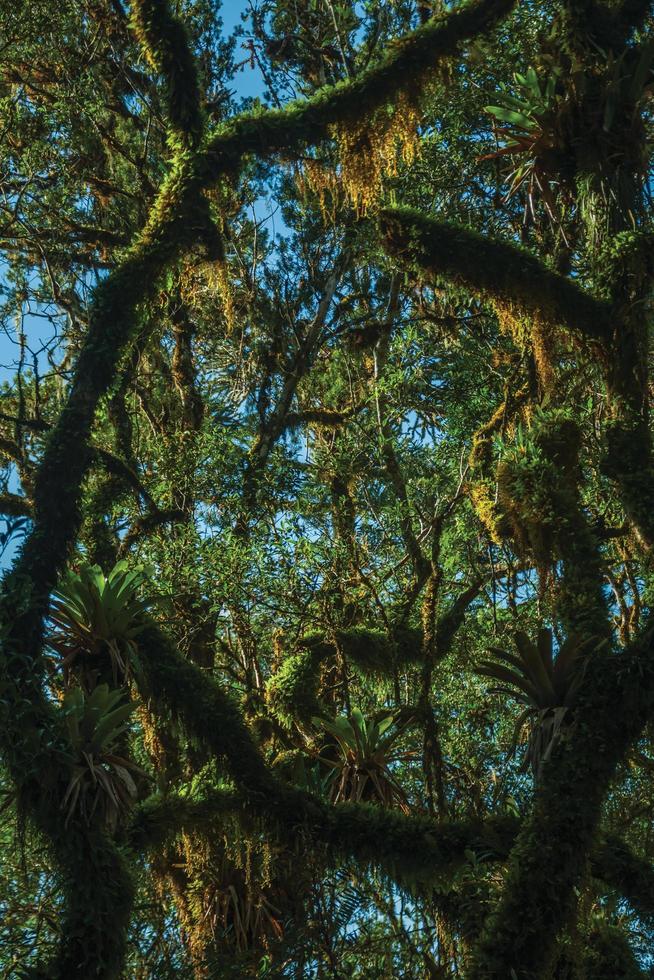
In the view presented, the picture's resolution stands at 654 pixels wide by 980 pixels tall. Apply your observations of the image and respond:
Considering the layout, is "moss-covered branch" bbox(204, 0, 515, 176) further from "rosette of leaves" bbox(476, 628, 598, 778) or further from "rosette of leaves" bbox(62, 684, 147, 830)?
"rosette of leaves" bbox(476, 628, 598, 778)

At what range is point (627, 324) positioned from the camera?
780 centimetres

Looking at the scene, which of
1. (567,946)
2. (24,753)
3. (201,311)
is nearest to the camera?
(24,753)

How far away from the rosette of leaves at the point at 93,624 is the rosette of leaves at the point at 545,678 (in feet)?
7.68

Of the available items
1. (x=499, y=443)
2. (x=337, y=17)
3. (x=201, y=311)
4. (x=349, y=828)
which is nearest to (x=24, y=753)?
(x=349, y=828)

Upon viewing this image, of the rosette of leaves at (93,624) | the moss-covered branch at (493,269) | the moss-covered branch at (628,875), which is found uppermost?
the moss-covered branch at (493,269)

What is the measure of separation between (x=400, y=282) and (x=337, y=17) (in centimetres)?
312

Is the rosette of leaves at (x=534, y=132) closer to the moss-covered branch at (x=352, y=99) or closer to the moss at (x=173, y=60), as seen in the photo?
the moss-covered branch at (x=352, y=99)

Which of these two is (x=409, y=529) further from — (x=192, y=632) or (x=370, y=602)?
(x=192, y=632)

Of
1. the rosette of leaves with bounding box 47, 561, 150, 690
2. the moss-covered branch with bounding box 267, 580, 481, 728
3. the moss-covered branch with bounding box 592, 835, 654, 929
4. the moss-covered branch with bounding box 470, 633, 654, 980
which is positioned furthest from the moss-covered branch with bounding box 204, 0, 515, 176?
the moss-covered branch with bounding box 592, 835, 654, 929

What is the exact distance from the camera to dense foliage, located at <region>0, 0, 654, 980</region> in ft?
20.7

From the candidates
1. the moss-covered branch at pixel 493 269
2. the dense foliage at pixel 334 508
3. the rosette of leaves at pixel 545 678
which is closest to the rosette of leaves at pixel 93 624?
the dense foliage at pixel 334 508

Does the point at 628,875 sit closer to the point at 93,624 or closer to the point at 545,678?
the point at 545,678

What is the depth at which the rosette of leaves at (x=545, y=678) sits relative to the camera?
650 cm

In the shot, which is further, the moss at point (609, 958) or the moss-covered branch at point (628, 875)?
the moss at point (609, 958)
